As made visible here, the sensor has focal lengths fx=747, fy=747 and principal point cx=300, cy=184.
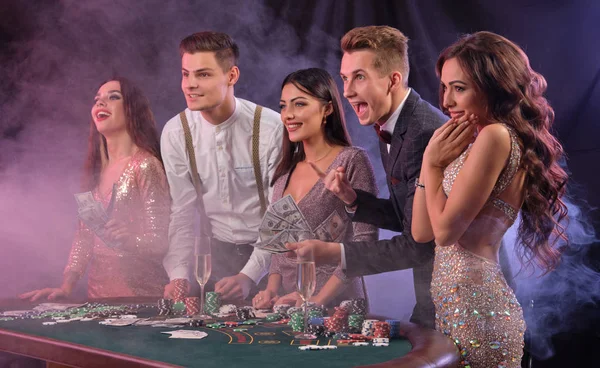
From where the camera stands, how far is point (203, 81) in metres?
4.14

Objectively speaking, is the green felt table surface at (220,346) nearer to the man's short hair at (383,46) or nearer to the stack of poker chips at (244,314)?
the stack of poker chips at (244,314)

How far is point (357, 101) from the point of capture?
3344 millimetres

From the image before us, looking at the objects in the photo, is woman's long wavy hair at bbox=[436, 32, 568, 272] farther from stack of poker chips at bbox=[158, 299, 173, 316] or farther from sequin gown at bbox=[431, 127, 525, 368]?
stack of poker chips at bbox=[158, 299, 173, 316]

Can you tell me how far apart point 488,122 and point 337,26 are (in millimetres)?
2470

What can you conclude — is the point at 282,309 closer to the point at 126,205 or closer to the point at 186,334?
the point at 186,334

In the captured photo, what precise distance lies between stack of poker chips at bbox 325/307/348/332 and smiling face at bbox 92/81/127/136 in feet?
7.85

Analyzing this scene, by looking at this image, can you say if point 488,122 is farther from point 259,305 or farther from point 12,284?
point 12,284

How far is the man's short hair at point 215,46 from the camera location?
13.7ft

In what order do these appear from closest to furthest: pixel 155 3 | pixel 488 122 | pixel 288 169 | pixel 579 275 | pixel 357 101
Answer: pixel 488 122 < pixel 357 101 < pixel 288 169 < pixel 579 275 < pixel 155 3

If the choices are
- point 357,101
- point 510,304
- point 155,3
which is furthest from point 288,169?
point 155,3

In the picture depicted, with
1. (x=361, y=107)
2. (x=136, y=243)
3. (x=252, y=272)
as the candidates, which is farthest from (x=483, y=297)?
(x=136, y=243)

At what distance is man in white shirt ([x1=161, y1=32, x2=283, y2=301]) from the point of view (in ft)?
13.6

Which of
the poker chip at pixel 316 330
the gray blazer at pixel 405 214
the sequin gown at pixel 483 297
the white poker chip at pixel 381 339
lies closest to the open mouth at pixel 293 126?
the gray blazer at pixel 405 214

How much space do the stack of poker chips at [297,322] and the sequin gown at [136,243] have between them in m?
1.94
